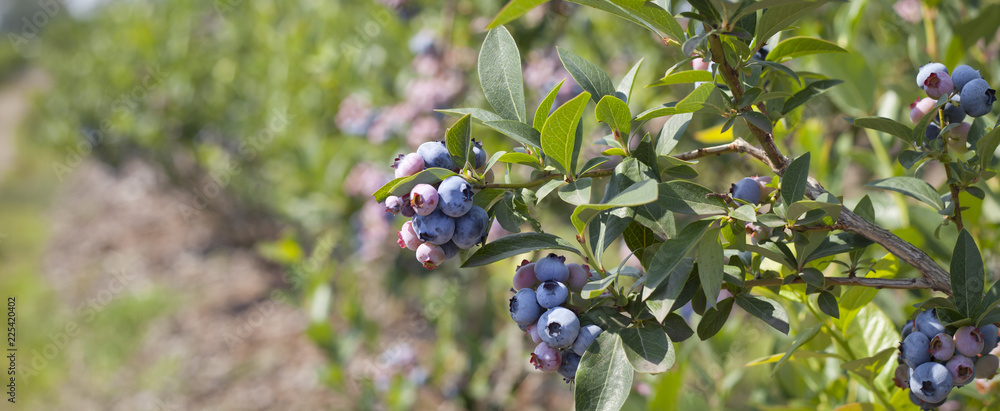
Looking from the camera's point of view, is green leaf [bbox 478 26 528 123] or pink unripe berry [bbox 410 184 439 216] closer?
pink unripe berry [bbox 410 184 439 216]

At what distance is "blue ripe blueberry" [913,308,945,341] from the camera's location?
75cm

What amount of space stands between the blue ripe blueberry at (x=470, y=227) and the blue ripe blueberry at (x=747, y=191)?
0.96 feet

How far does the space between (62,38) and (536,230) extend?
11.8m

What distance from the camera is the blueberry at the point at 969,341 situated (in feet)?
2.35

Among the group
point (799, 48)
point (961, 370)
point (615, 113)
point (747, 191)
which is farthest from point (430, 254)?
point (961, 370)

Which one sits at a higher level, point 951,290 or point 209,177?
point 951,290

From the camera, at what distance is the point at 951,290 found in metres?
0.77

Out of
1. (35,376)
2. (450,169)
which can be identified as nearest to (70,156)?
(35,376)

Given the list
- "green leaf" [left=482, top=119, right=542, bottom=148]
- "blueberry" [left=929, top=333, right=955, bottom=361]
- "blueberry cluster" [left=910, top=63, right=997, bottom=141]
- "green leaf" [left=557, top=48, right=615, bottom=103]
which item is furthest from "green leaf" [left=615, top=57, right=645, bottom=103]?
"blueberry" [left=929, top=333, right=955, bottom=361]

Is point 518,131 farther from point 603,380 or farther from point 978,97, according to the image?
point 978,97

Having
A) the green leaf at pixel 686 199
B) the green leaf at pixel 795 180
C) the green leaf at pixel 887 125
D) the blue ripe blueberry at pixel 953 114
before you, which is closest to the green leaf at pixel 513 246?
the green leaf at pixel 686 199

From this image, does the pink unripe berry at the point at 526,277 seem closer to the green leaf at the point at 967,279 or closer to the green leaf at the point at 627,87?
the green leaf at the point at 627,87

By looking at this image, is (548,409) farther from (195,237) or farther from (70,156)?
(70,156)

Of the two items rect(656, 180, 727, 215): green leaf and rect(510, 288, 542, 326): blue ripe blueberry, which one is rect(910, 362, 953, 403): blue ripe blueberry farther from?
rect(510, 288, 542, 326): blue ripe blueberry
